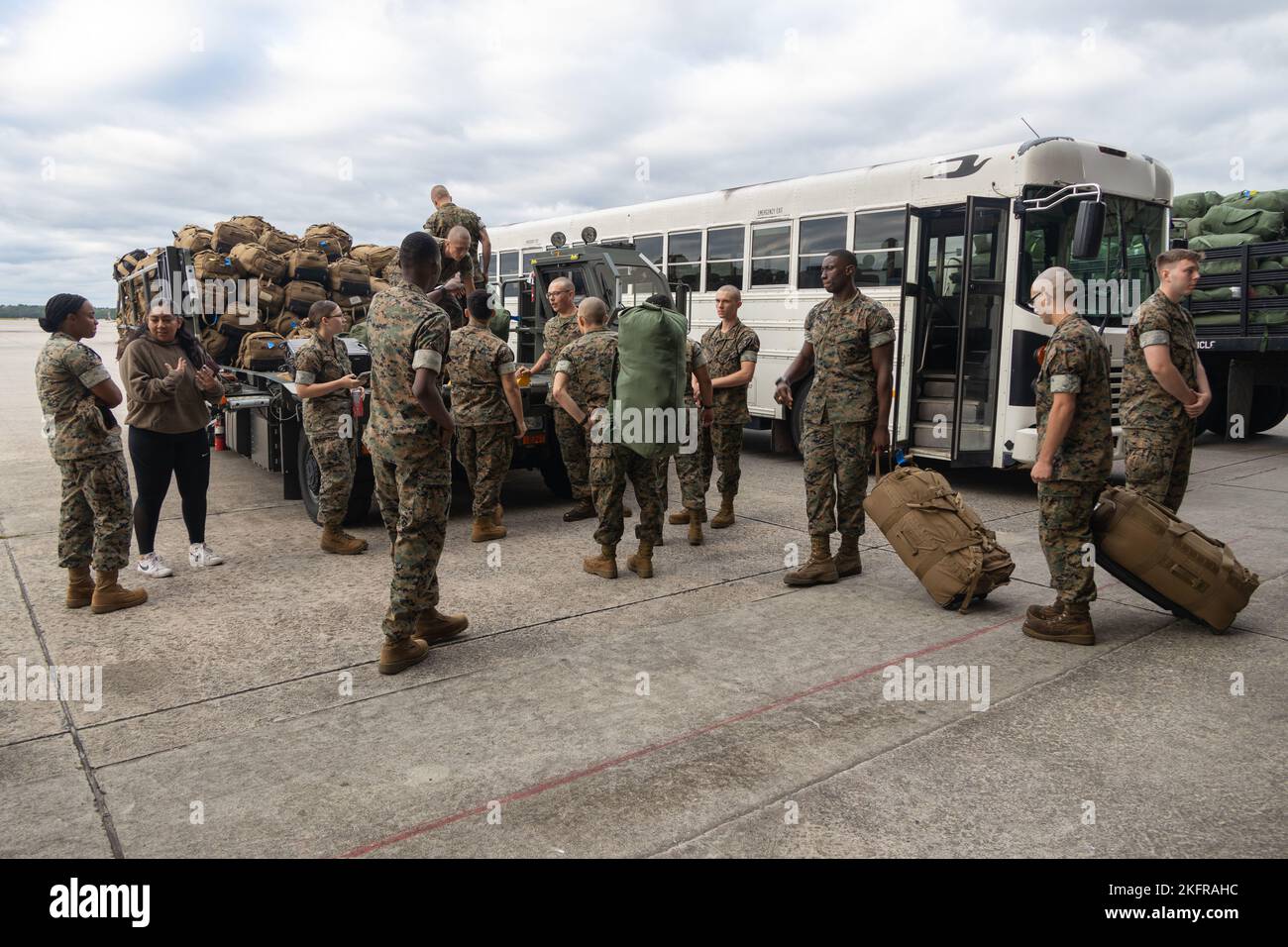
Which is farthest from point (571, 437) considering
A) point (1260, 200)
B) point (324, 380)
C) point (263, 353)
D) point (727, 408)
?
point (1260, 200)

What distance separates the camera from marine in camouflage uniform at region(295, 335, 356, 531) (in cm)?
661

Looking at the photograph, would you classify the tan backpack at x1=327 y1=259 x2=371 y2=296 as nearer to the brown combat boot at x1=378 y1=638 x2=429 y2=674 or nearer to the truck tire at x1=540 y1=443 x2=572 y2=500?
the truck tire at x1=540 y1=443 x2=572 y2=500

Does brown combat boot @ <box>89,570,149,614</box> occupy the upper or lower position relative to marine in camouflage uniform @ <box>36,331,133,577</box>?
lower

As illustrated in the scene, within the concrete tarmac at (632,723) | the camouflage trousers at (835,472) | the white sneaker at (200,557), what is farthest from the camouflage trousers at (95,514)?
the camouflage trousers at (835,472)

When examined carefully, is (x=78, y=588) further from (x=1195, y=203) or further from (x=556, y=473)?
(x=1195, y=203)

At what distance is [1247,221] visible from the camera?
1245 centimetres

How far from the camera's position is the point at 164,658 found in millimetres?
4562

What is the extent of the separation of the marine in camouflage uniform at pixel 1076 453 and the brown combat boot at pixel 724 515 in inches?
122

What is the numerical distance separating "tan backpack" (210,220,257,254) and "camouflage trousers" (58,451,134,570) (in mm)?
5307

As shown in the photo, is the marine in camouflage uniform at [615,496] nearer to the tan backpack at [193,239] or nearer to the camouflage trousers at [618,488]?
the camouflage trousers at [618,488]

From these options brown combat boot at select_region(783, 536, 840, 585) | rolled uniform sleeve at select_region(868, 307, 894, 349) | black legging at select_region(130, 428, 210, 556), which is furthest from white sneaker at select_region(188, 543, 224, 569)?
rolled uniform sleeve at select_region(868, 307, 894, 349)

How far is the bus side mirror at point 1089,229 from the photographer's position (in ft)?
25.3

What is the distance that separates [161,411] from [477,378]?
83.7 inches

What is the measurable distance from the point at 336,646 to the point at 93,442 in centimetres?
190
